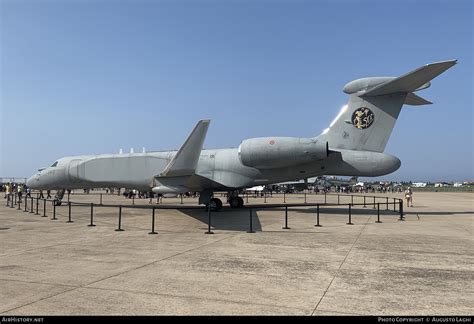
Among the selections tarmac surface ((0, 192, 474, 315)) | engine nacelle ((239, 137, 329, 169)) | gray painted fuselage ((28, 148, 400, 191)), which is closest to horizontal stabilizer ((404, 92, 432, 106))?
gray painted fuselage ((28, 148, 400, 191))

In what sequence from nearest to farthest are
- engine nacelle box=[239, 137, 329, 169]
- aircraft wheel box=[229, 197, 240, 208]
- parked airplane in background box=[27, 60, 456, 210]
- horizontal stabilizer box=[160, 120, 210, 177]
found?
1. horizontal stabilizer box=[160, 120, 210, 177]
2. parked airplane in background box=[27, 60, 456, 210]
3. engine nacelle box=[239, 137, 329, 169]
4. aircraft wheel box=[229, 197, 240, 208]

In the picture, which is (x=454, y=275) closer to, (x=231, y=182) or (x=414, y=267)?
(x=414, y=267)

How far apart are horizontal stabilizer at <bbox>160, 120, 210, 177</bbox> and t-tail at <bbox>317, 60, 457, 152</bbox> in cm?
745

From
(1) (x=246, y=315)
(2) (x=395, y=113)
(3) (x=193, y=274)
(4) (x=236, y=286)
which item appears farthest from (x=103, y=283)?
(2) (x=395, y=113)

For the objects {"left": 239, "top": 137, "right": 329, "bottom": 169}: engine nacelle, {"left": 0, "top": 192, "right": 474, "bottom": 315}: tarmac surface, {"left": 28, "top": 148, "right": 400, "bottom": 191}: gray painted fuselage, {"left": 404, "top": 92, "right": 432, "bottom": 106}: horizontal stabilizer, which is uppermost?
{"left": 404, "top": 92, "right": 432, "bottom": 106}: horizontal stabilizer

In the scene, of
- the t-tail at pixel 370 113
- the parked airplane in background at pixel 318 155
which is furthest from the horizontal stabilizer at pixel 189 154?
the t-tail at pixel 370 113

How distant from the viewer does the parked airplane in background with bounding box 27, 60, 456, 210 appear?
16.6 meters

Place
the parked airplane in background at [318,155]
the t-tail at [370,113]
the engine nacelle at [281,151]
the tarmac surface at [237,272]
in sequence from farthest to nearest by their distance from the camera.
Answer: the t-tail at [370,113]
the engine nacelle at [281,151]
the parked airplane in background at [318,155]
the tarmac surface at [237,272]

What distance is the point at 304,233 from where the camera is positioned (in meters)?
12.0

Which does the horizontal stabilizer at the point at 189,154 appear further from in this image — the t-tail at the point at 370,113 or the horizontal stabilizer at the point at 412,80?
the horizontal stabilizer at the point at 412,80

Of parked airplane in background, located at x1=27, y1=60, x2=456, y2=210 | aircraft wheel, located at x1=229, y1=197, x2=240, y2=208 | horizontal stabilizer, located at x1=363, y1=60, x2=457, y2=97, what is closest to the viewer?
horizontal stabilizer, located at x1=363, y1=60, x2=457, y2=97

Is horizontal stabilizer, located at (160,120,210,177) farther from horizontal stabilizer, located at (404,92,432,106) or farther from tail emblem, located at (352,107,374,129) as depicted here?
horizontal stabilizer, located at (404,92,432,106)

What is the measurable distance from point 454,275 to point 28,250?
8.99 metres

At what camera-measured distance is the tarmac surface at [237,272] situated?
16.0 feet
